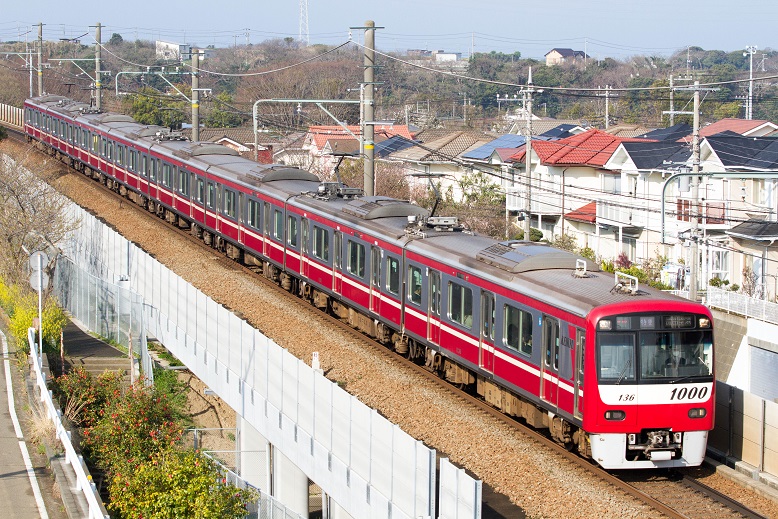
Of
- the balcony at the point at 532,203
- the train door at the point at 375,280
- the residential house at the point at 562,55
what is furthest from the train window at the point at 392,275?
the residential house at the point at 562,55

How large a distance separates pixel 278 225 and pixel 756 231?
13.9m

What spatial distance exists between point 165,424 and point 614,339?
7.41m

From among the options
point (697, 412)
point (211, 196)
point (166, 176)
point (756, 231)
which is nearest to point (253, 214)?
point (211, 196)

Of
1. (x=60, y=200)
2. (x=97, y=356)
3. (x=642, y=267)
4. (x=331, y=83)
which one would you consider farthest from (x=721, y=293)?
(x=331, y=83)

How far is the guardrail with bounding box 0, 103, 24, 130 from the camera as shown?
→ 65688 millimetres

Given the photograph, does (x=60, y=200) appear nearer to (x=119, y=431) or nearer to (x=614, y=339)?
(x=119, y=431)

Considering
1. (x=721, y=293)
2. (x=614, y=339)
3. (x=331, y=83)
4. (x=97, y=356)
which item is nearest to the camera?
(x=614, y=339)

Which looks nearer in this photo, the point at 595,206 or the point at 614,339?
the point at 614,339

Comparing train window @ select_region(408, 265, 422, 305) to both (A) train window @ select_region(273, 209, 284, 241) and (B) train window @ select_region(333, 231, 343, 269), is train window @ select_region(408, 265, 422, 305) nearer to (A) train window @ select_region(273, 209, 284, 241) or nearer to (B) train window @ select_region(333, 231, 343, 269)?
(B) train window @ select_region(333, 231, 343, 269)

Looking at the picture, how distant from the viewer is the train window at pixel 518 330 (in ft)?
43.2

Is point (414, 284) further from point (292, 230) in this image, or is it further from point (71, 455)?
point (71, 455)

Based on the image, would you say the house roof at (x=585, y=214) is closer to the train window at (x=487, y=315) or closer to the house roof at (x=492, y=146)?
the house roof at (x=492, y=146)

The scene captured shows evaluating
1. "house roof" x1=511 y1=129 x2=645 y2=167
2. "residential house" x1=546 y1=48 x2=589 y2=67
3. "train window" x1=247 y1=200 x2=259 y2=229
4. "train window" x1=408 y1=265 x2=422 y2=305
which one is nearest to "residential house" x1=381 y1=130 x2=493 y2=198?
"house roof" x1=511 y1=129 x2=645 y2=167

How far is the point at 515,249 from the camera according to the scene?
47.6ft
